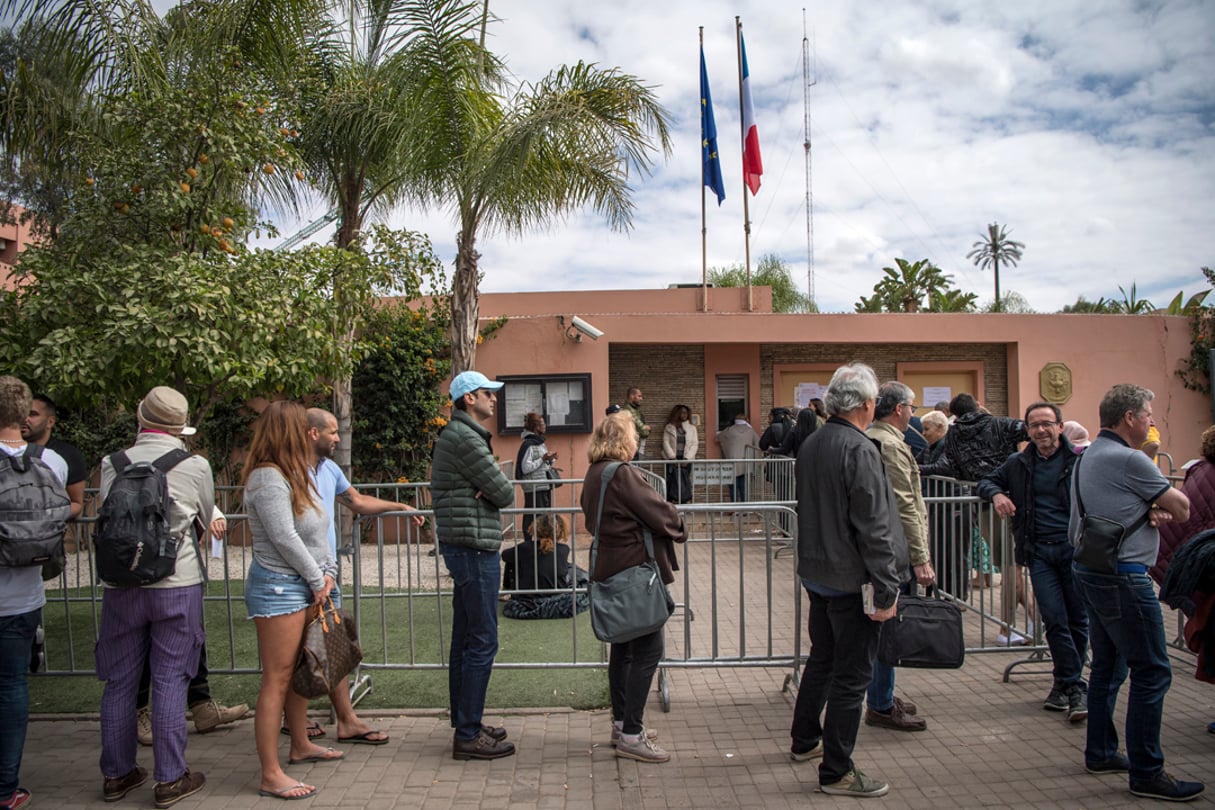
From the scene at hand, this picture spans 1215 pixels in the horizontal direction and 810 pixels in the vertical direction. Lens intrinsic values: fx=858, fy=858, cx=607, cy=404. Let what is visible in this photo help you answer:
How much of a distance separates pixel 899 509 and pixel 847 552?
681 millimetres

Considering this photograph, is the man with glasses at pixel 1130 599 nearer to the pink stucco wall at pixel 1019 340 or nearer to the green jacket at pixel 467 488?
the green jacket at pixel 467 488

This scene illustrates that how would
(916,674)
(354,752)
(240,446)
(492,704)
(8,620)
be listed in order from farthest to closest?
1. (240,446)
2. (916,674)
3. (492,704)
4. (354,752)
5. (8,620)

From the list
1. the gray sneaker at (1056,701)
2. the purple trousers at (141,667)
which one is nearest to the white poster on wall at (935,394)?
the gray sneaker at (1056,701)

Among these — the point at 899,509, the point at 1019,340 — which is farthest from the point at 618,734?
the point at 1019,340

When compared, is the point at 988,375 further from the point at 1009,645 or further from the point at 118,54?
the point at 118,54

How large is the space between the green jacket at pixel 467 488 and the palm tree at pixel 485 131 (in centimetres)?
551

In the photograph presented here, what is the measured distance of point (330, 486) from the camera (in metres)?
4.86

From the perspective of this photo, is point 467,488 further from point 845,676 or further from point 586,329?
point 586,329

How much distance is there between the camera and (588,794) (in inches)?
168

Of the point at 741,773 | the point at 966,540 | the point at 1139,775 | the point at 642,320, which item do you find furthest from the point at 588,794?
the point at 642,320

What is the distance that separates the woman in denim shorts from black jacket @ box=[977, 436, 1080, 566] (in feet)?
13.8

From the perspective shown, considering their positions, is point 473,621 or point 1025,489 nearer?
point 473,621

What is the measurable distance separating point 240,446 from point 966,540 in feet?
32.8

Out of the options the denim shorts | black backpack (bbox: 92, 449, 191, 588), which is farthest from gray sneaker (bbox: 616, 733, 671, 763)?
black backpack (bbox: 92, 449, 191, 588)
